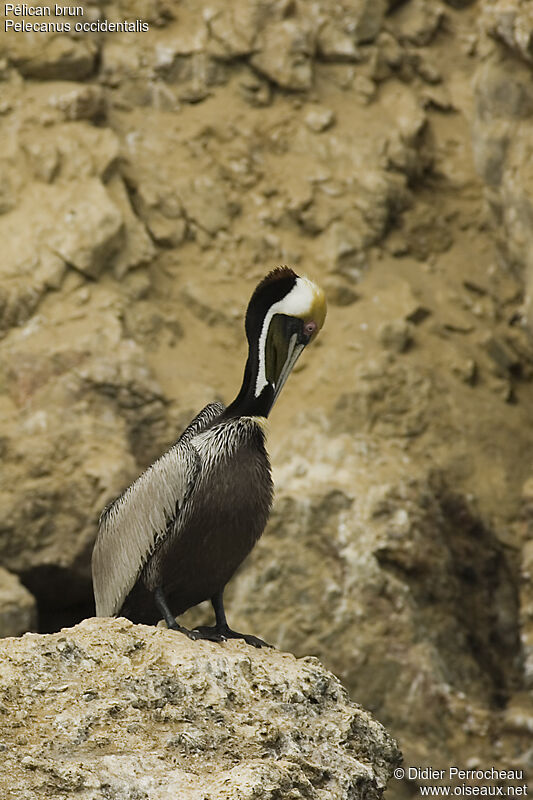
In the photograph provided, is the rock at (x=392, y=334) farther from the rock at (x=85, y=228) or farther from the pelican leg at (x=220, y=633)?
the pelican leg at (x=220, y=633)

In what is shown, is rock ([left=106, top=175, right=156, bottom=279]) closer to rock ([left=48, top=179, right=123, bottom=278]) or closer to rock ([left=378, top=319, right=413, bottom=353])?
rock ([left=48, top=179, right=123, bottom=278])

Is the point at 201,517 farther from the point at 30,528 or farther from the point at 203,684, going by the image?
the point at 30,528

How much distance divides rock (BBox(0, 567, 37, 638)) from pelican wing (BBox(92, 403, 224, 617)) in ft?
7.37

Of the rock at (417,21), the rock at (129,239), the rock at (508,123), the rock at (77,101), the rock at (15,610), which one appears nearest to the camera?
the rock at (15,610)

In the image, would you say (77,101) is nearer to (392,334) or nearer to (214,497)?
(392,334)

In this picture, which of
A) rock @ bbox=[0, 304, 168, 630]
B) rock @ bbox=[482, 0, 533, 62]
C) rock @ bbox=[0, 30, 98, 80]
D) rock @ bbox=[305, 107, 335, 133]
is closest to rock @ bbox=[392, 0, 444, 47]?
rock @ bbox=[305, 107, 335, 133]

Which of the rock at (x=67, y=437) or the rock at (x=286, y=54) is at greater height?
the rock at (x=286, y=54)

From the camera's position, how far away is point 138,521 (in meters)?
5.67

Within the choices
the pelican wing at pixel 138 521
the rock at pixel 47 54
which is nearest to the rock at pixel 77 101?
the rock at pixel 47 54

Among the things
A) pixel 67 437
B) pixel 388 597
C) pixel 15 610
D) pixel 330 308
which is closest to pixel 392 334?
pixel 330 308

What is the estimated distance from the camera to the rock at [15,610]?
26.3 feet

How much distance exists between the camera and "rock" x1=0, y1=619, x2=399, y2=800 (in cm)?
377

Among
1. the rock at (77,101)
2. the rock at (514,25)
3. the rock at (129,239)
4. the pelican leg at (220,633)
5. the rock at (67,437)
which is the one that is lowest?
the rock at (67,437)

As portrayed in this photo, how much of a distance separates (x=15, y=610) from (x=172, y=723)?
13.6 feet
